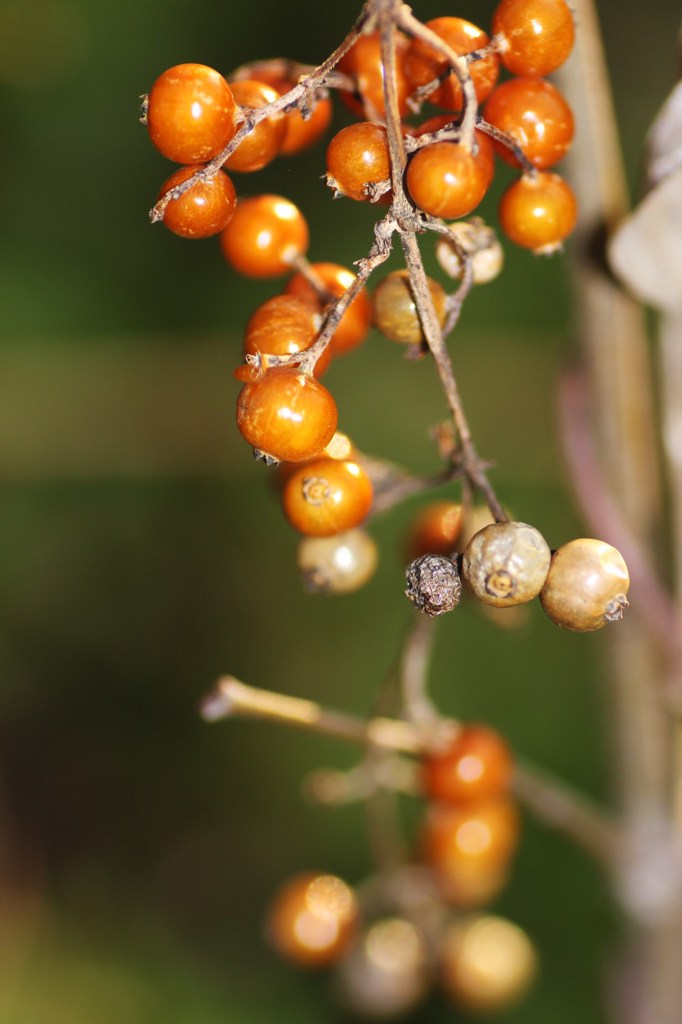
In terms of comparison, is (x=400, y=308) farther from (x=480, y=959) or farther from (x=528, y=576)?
(x=480, y=959)

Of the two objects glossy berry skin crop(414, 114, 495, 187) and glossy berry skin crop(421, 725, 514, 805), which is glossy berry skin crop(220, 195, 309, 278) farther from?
glossy berry skin crop(421, 725, 514, 805)

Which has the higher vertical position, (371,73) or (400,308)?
(371,73)

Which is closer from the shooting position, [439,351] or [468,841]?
[439,351]

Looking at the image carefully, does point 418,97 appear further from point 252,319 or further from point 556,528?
point 556,528

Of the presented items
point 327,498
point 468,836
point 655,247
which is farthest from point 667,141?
point 468,836

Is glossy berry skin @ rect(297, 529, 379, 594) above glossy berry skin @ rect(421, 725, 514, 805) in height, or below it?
above

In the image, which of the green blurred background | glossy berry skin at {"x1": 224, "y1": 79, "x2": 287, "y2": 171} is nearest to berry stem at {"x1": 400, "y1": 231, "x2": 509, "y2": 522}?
glossy berry skin at {"x1": 224, "y1": 79, "x2": 287, "y2": 171}

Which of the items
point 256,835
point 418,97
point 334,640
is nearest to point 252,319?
point 418,97
